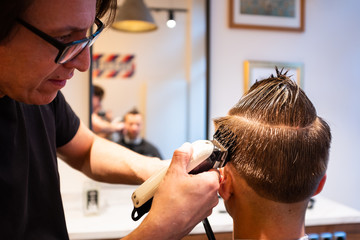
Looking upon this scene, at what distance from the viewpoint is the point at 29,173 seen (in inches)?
42.3

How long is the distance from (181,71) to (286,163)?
1649 millimetres

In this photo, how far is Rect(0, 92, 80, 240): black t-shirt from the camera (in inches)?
38.3

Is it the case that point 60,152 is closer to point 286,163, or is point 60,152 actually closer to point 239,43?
point 286,163

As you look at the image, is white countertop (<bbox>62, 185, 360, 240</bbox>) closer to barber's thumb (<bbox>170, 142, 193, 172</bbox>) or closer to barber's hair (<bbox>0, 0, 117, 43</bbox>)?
barber's thumb (<bbox>170, 142, 193, 172</bbox>)

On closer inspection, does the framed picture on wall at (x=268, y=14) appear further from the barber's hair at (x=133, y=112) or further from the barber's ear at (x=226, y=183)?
the barber's ear at (x=226, y=183)

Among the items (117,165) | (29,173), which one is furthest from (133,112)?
(29,173)

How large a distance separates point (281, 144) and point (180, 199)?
330mm

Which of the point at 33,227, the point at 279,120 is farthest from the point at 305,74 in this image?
the point at 33,227

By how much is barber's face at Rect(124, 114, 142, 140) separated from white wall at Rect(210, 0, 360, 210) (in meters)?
0.56

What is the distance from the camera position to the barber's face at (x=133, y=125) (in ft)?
7.95

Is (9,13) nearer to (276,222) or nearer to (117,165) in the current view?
(117,165)

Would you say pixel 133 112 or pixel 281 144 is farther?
pixel 133 112

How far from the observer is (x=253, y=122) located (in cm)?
99

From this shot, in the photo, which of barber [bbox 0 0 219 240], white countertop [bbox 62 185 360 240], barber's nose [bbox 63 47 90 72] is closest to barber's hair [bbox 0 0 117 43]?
barber [bbox 0 0 219 240]
